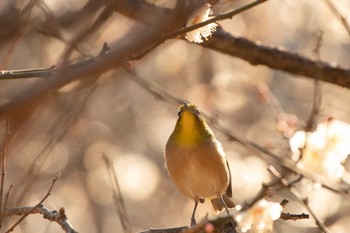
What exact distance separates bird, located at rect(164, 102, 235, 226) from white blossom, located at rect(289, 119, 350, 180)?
1.73 meters

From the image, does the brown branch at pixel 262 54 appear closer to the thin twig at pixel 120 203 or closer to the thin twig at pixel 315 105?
the thin twig at pixel 315 105

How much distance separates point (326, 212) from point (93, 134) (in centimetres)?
333

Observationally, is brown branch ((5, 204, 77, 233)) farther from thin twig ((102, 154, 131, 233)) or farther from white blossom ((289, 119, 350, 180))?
white blossom ((289, 119, 350, 180))

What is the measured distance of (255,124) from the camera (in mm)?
10273

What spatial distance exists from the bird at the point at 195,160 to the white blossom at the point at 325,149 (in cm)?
173

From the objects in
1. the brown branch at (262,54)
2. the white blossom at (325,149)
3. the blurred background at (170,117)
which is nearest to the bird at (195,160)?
the brown branch at (262,54)

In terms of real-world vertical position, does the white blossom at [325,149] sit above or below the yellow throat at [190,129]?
below

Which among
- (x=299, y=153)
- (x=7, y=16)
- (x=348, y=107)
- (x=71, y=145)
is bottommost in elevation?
(x=7, y=16)

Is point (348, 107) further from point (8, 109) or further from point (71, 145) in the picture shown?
point (8, 109)

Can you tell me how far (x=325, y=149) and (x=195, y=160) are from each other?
1954 mm

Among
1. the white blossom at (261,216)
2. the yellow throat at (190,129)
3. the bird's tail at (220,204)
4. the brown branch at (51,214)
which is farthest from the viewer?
the bird's tail at (220,204)

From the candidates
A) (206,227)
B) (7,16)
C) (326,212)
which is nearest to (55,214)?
(206,227)

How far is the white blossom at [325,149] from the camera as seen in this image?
11.4 ft

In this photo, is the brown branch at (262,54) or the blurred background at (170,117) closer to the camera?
the brown branch at (262,54)
